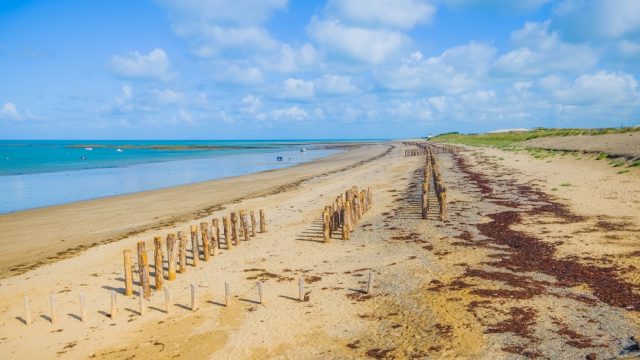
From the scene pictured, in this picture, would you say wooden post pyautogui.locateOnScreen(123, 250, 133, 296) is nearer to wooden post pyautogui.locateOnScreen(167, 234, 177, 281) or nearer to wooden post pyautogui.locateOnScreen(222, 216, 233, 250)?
wooden post pyautogui.locateOnScreen(167, 234, 177, 281)

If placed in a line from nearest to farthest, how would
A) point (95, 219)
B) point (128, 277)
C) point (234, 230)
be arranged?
point (128, 277), point (234, 230), point (95, 219)

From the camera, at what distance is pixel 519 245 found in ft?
50.3

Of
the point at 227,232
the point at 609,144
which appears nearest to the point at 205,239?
the point at 227,232

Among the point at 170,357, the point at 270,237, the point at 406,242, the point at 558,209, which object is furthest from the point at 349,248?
the point at 558,209

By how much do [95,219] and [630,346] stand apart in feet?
84.6

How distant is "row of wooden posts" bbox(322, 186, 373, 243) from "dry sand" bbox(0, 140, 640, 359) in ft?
1.67

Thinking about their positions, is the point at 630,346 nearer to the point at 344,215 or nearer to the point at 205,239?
the point at 344,215

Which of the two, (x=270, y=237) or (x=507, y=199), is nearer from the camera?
(x=270, y=237)

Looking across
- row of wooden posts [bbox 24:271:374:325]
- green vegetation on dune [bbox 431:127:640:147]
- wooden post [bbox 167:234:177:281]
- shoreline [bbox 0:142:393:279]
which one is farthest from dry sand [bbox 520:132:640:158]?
wooden post [bbox 167:234:177:281]

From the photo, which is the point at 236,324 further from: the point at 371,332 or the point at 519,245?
the point at 519,245

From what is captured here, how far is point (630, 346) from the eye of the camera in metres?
8.23

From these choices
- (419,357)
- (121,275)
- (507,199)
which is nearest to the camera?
(419,357)

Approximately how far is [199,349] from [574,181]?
27618 millimetres

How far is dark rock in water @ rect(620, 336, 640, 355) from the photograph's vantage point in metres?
7.96
